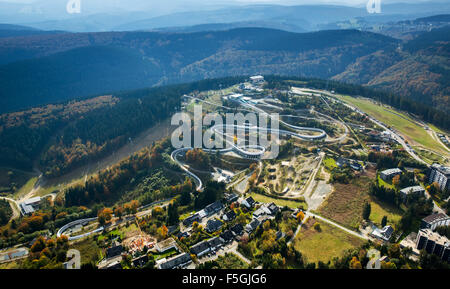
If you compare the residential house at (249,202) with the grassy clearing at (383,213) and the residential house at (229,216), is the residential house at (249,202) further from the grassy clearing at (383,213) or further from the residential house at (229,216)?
the grassy clearing at (383,213)

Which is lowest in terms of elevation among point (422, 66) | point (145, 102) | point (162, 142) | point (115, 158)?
point (115, 158)

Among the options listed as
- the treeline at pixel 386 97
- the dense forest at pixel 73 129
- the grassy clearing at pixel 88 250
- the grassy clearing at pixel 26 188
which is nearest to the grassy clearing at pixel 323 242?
the grassy clearing at pixel 88 250

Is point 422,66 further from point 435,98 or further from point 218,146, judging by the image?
point 218,146

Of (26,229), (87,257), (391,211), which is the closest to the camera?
(87,257)

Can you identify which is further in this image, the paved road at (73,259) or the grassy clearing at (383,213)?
the grassy clearing at (383,213)

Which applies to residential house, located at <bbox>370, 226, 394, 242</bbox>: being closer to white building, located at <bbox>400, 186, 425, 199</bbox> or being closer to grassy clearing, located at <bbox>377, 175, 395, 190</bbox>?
white building, located at <bbox>400, 186, 425, 199</bbox>

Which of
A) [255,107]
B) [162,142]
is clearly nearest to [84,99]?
[162,142]

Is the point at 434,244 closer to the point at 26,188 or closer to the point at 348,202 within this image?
the point at 348,202
